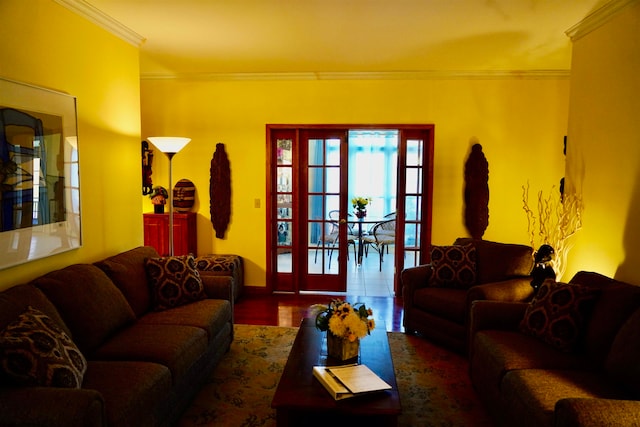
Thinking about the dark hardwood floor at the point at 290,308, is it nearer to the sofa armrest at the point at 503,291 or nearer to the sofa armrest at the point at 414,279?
the sofa armrest at the point at 414,279

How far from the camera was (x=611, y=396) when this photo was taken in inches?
84.8

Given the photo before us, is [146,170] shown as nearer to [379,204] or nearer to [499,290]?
[499,290]

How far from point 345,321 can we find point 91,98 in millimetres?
2557

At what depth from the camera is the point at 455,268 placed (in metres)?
4.10

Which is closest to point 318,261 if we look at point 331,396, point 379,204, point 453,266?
point 453,266

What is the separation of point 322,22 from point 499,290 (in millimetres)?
2598

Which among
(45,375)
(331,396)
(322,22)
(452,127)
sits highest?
(322,22)

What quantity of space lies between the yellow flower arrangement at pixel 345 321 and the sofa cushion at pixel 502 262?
1.80m

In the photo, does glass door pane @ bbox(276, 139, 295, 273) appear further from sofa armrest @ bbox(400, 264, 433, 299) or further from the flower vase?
the flower vase

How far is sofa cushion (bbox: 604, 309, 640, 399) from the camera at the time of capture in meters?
2.16

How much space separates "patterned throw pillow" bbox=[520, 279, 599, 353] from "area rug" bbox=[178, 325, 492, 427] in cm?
66

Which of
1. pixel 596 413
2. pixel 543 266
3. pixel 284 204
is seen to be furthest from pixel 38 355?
pixel 284 204

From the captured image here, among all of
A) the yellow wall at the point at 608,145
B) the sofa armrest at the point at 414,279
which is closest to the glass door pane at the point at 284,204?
the sofa armrest at the point at 414,279

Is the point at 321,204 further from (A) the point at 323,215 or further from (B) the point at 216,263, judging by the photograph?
(B) the point at 216,263
